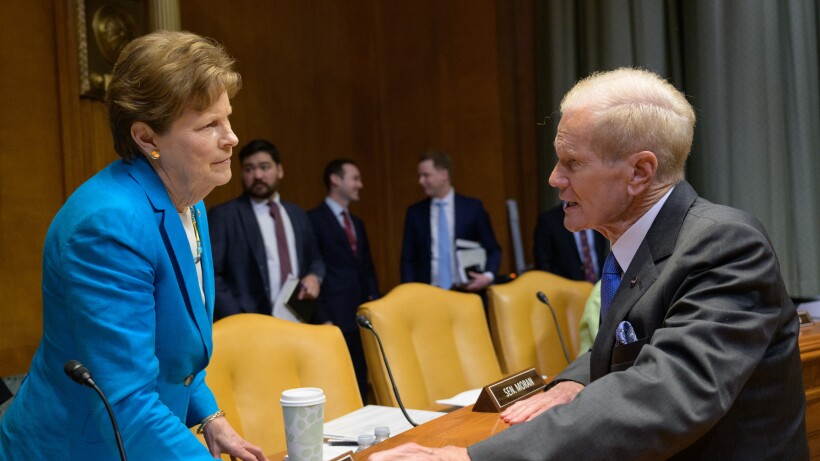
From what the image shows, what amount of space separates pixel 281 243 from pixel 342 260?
82 cm

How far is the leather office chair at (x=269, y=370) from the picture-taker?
2414mm

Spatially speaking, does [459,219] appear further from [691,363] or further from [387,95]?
[691,363]

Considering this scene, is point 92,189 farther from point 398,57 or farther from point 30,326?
point 398,57

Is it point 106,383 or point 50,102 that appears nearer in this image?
point 106,383

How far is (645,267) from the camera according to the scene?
145 centimetres

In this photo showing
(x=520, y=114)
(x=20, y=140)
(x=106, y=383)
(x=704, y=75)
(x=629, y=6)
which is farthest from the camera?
(x=520, y=114)

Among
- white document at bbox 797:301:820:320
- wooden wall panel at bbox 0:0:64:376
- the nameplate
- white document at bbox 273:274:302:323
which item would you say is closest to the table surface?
the nameplate

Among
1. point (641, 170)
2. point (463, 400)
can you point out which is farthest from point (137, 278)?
point (463, 400)

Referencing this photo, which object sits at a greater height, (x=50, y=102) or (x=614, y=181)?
(x=50, y=102)

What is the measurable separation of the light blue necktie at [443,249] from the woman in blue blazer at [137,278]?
4.18 metres

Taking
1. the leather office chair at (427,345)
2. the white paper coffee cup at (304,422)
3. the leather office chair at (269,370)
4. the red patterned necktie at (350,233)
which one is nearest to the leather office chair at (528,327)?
the leather office chair at (427,345)

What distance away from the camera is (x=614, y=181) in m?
1.54

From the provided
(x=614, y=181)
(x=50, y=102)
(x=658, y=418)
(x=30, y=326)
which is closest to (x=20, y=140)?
(x=50, y=102)

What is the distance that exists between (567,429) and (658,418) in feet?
0.42
